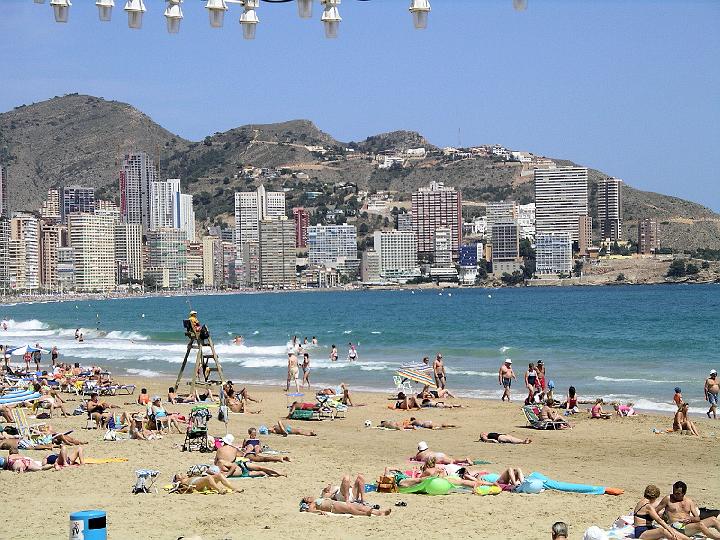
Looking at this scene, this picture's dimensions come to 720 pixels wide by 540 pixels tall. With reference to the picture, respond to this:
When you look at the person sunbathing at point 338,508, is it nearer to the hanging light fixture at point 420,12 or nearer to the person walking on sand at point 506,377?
the hanging light fixture at point 420,12

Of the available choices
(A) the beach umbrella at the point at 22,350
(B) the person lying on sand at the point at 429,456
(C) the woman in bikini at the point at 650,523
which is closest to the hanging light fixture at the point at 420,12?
(C) the woman in bikini at the point at 650,523

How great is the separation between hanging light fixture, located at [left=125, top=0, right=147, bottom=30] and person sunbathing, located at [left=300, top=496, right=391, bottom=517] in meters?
5.62

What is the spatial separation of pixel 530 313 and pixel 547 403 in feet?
210

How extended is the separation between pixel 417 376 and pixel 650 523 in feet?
48.3

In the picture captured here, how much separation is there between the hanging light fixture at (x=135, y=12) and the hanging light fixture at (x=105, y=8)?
140 mm

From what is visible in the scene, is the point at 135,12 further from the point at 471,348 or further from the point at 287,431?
the point at 471,348

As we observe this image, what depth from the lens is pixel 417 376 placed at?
2455 centimetres

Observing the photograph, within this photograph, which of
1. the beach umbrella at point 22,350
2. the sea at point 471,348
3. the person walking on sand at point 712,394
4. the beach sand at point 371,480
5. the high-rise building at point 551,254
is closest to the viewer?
the beach sand at point 371,480

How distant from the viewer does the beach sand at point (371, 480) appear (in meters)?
10.8

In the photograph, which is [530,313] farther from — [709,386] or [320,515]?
[320,515]

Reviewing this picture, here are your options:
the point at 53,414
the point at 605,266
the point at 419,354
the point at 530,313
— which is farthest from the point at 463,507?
the point at 605,266

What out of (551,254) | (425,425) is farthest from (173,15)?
(551,254)

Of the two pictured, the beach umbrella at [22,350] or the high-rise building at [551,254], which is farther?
the high-rise building at [551,254]

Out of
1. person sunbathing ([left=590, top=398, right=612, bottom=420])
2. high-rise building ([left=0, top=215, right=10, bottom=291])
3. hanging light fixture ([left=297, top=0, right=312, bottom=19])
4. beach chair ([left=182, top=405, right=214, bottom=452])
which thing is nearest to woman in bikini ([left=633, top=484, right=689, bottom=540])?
hanging light fixture ([left=297, top=0, right=312, bottom=19])
